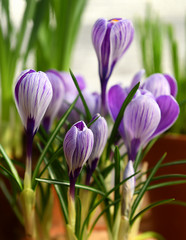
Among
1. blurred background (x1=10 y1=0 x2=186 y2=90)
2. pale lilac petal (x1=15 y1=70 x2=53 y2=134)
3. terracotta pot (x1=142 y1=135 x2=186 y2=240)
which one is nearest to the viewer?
pale lilac petal (x1=15 y1=70 x2=53 y2=134)

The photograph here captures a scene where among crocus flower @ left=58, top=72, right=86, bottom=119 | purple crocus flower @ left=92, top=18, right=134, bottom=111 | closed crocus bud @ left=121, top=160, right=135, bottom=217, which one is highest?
purple crocus flower @ left=92, top=18, right=134, bottom=111

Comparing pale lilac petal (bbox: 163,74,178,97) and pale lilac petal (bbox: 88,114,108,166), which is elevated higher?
pale lilac petal (bbox: 163,74,178,97)

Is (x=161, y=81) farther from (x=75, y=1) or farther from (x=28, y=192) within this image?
A: (x=75, y=1)

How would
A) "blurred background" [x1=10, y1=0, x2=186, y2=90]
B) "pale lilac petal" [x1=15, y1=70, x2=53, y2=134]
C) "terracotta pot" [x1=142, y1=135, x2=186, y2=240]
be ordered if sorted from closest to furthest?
"pale lilac petal" [x1=15, y1=70, x2=53, y2=134] → "terracotta pot" [x1=142, y1=135, x2=186, y2=240] → "blurred background" [x1=10, y1=0, x2=186, y2=90]

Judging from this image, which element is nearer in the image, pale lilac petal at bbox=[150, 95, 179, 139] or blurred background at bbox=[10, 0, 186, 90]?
pale lilac petal at bbox=[150, 95, 179, 139]

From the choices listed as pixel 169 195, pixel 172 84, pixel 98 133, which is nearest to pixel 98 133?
Result: pixel 98 133

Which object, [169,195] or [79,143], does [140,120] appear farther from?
[169,195]

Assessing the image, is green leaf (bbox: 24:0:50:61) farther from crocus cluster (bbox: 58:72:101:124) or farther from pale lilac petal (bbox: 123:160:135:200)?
pale lilac petal (bbox: 123:160:135:200)

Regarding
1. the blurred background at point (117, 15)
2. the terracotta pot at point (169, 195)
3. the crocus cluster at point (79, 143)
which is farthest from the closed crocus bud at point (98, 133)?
the blurred background at point (117, 15)

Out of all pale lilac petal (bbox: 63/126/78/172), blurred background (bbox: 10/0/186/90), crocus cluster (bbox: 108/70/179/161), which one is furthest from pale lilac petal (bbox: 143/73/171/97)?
blurred background (bbox: 10/0/186/90)
